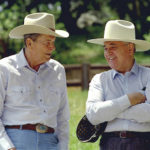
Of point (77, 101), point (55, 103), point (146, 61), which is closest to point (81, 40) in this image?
point (146, 61)

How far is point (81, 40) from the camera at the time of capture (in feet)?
72.4

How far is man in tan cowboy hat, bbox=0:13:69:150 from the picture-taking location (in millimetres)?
3580

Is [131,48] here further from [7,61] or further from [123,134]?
[7,61]

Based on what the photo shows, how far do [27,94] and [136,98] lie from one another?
878mm

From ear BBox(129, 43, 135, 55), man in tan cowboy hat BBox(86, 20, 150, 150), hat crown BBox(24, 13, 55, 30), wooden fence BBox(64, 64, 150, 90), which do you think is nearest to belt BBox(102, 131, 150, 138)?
man in tan cowboy hat BBox(86, 20, 150, 150)

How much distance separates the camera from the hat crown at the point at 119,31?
362 cm

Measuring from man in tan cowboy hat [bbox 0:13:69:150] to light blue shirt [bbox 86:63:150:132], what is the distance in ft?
1.25

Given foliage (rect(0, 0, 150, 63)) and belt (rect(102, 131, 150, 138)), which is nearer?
belt (rect(102, 131, 150, 138))

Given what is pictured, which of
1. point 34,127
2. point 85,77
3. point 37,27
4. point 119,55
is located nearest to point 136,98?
point 119,55

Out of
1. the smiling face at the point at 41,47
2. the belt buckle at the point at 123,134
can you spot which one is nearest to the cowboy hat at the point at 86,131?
the belt buckle at the point at 123,134

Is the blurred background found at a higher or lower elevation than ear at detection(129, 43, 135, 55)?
lower

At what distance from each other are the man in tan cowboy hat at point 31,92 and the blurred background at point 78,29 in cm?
238

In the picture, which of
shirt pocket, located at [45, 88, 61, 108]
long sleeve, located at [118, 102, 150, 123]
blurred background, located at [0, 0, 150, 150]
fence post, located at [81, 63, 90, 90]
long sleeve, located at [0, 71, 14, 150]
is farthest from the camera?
fence post, located at [81, 63, 90, 90]

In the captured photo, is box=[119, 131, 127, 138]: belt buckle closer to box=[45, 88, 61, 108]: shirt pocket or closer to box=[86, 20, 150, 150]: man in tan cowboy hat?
box=[86, 20, 150, 150]: man in tan cowboy hat
